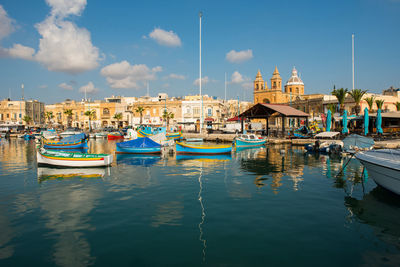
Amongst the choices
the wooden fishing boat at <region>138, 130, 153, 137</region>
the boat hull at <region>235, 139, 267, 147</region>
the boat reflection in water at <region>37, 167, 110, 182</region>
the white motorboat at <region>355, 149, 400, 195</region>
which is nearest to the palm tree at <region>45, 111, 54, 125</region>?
the wooden fishing boat at <region>138, 130, 153, 137</region>

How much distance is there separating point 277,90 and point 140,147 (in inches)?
3351

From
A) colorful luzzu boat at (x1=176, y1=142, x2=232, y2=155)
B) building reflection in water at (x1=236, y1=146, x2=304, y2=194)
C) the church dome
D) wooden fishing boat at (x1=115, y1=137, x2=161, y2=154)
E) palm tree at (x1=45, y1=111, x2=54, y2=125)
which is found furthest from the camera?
the church dome

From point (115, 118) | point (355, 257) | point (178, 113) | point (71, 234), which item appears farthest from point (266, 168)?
point (115, 118)

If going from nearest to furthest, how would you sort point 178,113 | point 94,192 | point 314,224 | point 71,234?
point 71,234, point 314,224, point 94,192, point 178,113

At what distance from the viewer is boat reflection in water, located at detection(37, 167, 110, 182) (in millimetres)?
19097

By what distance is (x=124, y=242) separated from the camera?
Result: 8.58m

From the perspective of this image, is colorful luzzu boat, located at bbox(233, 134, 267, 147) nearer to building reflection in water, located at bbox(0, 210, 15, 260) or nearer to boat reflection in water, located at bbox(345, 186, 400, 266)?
boat reflection in water, located at bbox(345, 186, 400, 266)

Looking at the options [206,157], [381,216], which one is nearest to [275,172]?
[381,216]

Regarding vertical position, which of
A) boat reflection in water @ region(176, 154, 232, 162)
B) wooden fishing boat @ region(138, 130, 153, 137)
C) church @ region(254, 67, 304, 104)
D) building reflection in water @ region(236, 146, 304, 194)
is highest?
church @ region(254, 67, 304, 104)

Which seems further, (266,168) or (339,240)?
(266,168)

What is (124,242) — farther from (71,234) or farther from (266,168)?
(266,168)

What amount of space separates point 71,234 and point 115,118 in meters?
88.3

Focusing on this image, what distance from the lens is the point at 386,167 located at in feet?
40.8

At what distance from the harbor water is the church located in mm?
92518
